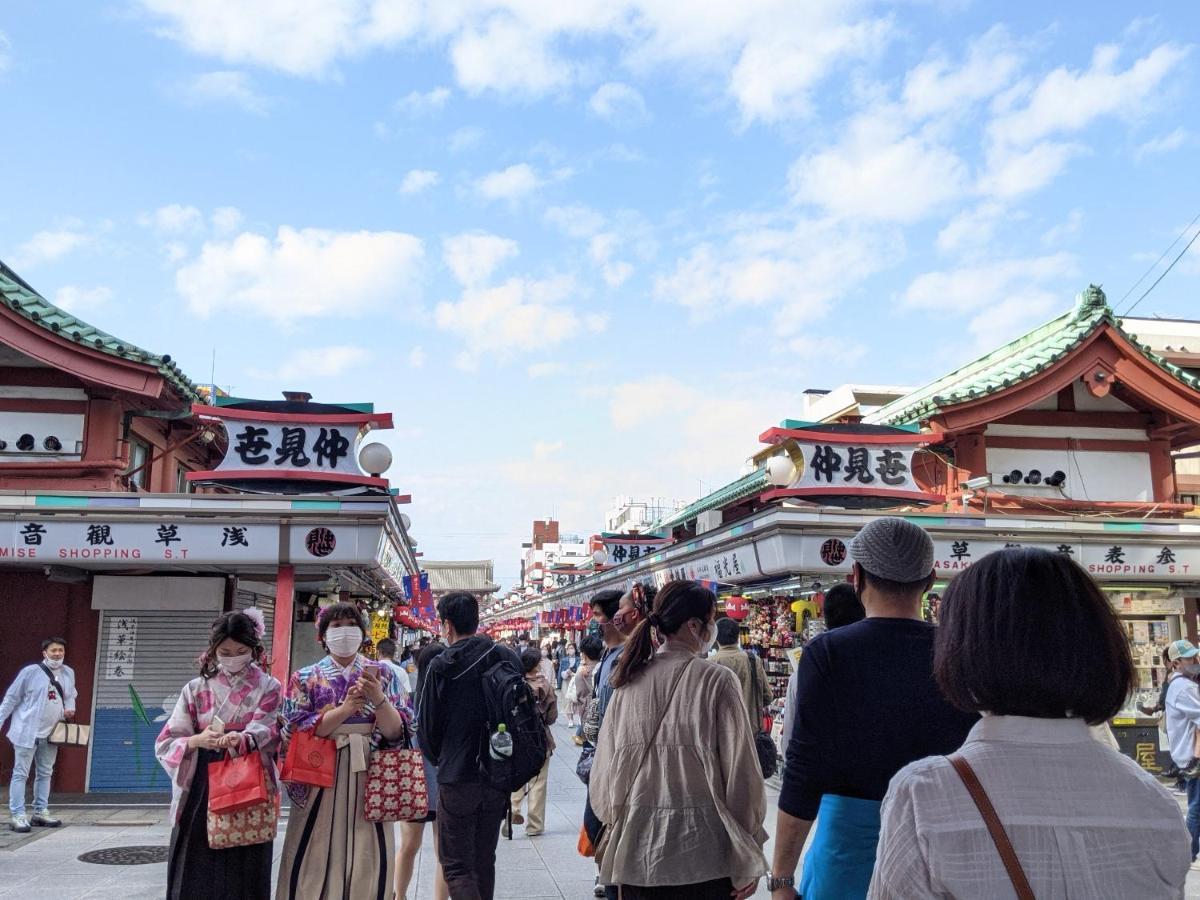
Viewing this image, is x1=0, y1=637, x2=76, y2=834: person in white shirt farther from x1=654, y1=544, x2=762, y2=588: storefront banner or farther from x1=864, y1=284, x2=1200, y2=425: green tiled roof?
x1=864, y1=284, x2=1200, y2=425: green tiled roof

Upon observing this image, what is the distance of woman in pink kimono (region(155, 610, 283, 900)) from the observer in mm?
A: 5430

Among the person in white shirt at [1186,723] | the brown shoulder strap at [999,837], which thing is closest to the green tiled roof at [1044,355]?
the person in white shirt at [1186,723]

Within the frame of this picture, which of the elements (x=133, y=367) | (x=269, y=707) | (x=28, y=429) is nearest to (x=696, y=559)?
(x=133, y=367)

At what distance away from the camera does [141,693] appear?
501 inches

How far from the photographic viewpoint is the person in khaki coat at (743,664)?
9.18 meters

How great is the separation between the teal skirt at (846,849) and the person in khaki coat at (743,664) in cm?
580

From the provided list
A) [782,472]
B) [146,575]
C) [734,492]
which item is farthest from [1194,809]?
[734,492]

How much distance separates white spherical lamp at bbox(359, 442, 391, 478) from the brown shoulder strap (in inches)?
440

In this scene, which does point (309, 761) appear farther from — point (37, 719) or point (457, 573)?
point (457, 573)

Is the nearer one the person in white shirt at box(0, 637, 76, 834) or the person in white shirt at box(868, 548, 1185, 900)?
the person in white shirt at box(868, 548, 1185, 900)

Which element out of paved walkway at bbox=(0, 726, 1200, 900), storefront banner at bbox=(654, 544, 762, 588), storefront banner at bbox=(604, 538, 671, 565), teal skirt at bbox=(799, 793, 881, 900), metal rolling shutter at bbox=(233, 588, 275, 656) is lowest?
paved walkway at bbox=(0, 726, 1200, 900)

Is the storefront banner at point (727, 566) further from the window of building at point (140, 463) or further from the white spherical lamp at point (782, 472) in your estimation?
the window of building at point (140, 463)

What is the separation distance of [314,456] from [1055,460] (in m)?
11.2

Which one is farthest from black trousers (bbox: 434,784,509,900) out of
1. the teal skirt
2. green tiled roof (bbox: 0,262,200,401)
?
green tiled roof (bbox: 0,262,200,401)
